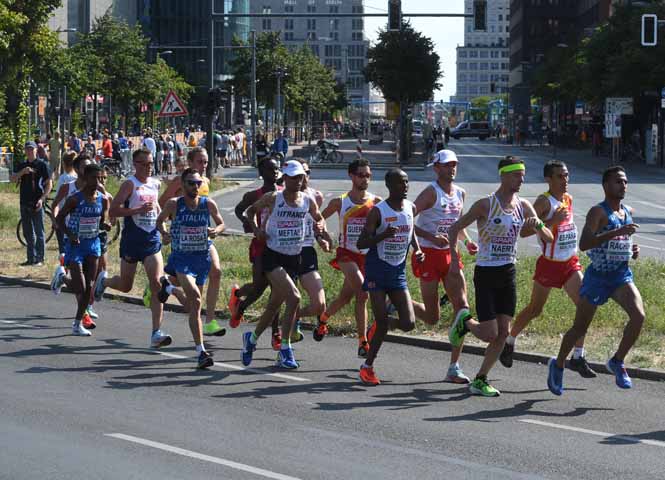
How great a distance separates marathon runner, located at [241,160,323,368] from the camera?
429 inches

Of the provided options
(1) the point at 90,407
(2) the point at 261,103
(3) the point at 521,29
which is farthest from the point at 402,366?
(3) the point at 521,29

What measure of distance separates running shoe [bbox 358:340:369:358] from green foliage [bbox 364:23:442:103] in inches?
2277

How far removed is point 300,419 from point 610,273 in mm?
2635

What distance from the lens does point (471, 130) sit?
13562 centimetres

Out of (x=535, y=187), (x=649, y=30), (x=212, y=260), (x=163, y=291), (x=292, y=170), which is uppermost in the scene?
(x=649, y=30)

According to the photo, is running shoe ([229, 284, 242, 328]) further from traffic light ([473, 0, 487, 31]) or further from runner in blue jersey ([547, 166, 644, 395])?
traffic light ([473, 0, 487, 31])

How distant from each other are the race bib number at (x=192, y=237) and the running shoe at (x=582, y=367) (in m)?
3.23

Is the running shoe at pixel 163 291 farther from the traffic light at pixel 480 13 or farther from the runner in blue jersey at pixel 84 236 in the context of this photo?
the traffic light at pixel 480 13

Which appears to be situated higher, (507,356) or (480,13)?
(480,13)

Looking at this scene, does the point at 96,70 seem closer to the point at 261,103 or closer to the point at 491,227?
the point at 261,103

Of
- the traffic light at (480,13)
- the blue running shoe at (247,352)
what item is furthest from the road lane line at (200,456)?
the traffic light at (480,13)

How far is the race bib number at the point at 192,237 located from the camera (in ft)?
37.3

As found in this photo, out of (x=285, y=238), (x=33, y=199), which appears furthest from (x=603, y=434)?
(x=33, y=199)

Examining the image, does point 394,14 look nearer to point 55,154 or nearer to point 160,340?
point 55,154
